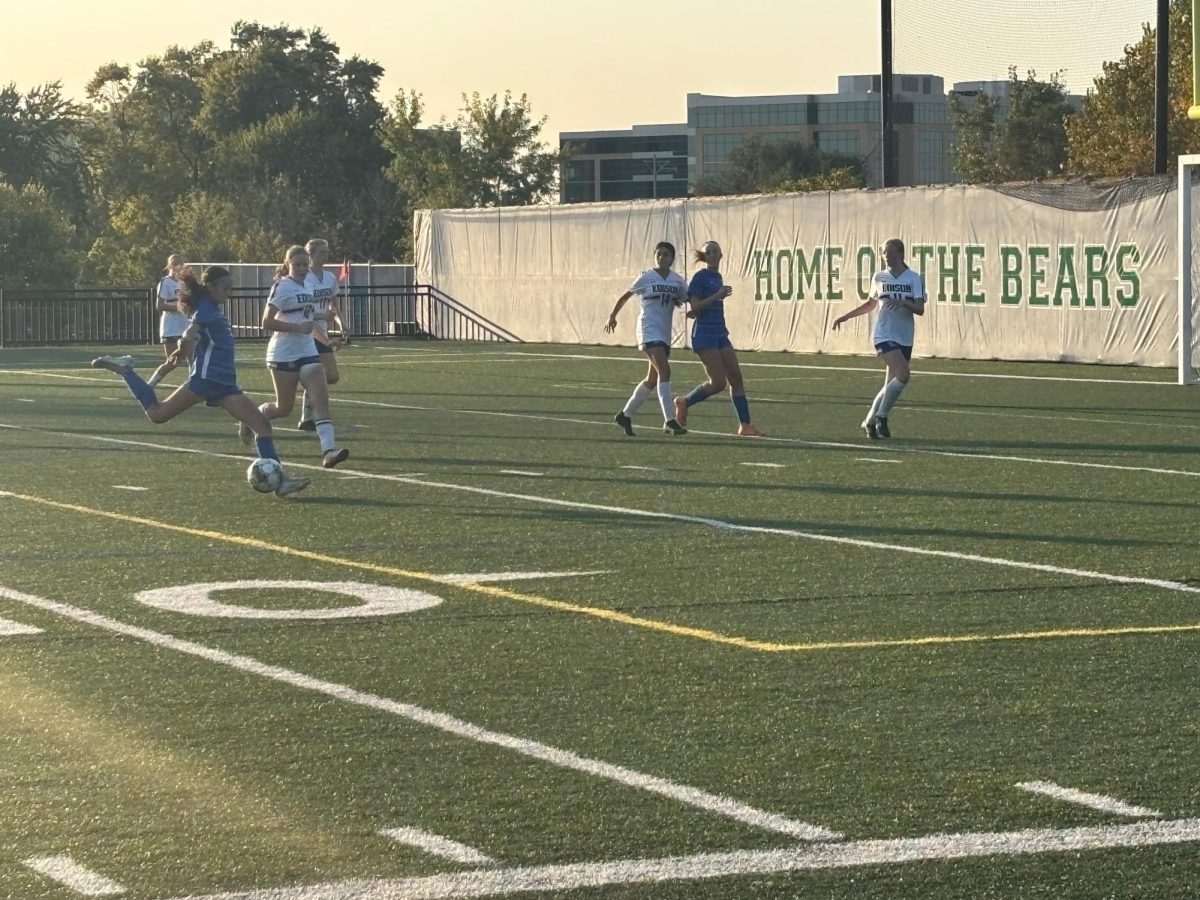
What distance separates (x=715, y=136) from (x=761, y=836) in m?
157

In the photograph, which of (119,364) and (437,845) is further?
(119,364)

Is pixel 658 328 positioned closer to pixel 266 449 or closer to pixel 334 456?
pixel 334 456

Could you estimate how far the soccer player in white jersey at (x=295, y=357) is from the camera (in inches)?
673

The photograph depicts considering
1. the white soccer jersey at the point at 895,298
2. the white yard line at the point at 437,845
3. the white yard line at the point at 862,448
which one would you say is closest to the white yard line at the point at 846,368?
the white yard line at the point at 862,448

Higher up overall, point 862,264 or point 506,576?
point 862,264

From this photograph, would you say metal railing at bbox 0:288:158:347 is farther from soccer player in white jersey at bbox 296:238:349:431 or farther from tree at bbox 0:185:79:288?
soccer player in white jersey at bbox 296:238:349:431

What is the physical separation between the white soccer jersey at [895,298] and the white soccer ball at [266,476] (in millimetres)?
6669

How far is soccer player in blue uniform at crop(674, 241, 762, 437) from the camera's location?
20234mm

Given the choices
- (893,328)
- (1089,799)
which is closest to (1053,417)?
(893,328)

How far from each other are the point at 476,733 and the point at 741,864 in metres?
1.82

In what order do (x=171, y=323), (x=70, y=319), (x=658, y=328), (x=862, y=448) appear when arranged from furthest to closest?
(x=70, y=319) → (x=171, y=323) → (x=658, y=328) → (x=862, y=448)

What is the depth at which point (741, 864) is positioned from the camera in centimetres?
584

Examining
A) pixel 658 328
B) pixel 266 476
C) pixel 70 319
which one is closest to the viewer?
pixel 266 476

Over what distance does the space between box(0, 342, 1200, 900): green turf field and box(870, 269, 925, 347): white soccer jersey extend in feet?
7.01
